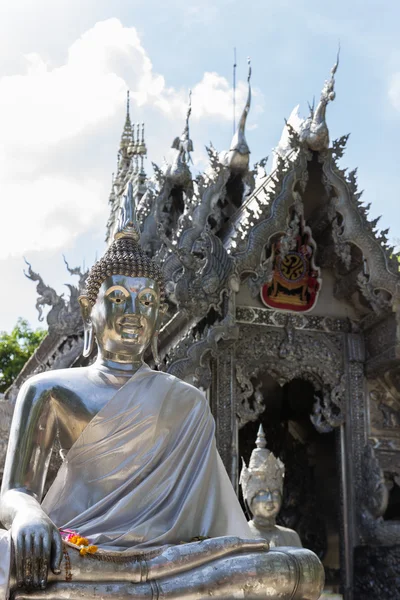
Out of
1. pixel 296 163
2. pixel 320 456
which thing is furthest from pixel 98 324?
pixel 320 456

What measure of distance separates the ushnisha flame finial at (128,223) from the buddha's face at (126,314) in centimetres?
25

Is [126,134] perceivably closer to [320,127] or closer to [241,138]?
[241,138]

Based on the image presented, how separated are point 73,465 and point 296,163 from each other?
4553 millimetres

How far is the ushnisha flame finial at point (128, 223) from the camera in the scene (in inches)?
128

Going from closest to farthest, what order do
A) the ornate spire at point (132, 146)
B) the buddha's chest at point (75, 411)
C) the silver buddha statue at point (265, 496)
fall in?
the buddha's chest at point (75, 411), the silver buddha statue at point (265, 496), the ornate spire at point (132, 146)

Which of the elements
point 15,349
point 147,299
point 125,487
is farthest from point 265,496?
point 15,349

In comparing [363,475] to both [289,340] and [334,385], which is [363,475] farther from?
[289,340]

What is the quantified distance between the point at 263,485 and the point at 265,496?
0.26 ft

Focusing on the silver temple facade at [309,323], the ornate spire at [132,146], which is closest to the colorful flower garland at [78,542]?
the silver temple facade at [309,323]

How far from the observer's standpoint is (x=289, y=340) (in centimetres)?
721

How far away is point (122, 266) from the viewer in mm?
3059

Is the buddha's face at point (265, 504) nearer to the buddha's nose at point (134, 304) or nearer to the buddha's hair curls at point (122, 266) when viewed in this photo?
the buddha's hair curls at point (122, 266)

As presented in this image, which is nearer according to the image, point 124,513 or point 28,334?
point 124,513

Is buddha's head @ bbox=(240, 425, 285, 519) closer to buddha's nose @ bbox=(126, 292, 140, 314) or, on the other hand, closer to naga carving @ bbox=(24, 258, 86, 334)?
buddha's nose @ bbox=(126, 292, 140, 314)
